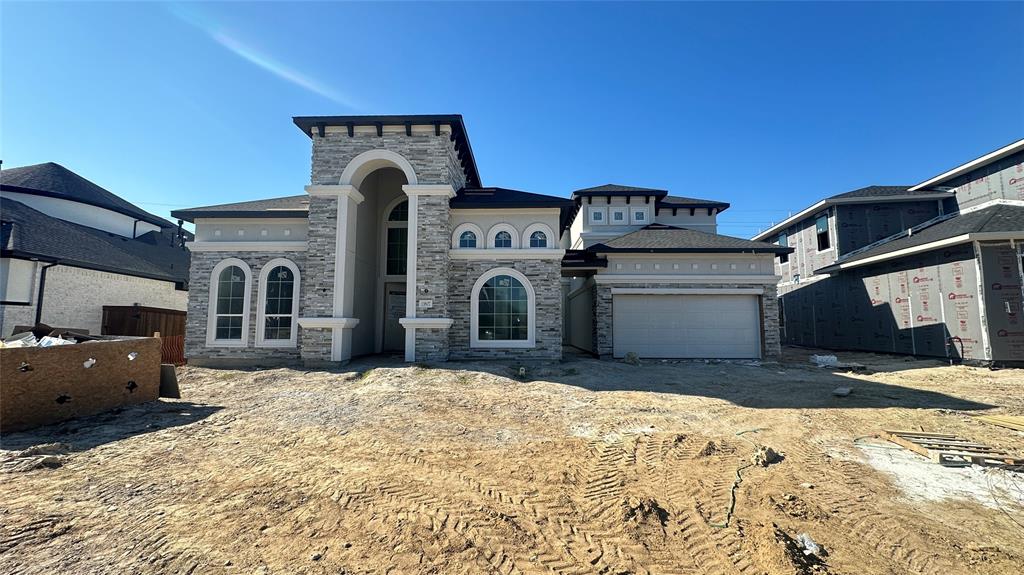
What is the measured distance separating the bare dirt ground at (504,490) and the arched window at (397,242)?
7902 millimetres

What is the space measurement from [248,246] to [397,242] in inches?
198

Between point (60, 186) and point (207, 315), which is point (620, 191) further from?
point (60, 186)

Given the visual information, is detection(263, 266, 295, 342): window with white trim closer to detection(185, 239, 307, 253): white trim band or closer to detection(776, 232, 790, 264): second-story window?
detection(185, 239, 307, 253): white trim band

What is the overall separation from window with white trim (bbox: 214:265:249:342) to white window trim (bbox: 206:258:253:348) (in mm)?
40

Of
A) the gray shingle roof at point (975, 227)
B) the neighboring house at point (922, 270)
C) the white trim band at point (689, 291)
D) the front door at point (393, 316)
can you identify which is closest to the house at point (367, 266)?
the front door at point (393, 316)

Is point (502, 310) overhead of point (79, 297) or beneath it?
beneath

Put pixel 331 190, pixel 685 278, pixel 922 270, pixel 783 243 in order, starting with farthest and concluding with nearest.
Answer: pixel 783 243, pixel 685 278, pixel 922 270, pixel 331 190

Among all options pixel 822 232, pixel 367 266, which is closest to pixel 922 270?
pixel 822 232

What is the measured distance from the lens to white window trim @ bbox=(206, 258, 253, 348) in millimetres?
12344

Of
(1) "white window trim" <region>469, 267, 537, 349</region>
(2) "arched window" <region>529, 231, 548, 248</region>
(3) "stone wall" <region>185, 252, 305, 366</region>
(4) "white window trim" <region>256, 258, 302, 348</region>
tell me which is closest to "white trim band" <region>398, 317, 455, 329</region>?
(1) "white window trim" <region>469, 267, 537, 349</region>

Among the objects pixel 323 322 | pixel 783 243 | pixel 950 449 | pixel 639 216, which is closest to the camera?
pixel 950 449

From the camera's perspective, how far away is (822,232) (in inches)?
815

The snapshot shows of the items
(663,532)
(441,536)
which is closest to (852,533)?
(663,532)

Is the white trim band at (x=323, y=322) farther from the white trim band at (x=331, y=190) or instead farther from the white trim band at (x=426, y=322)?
the white trim band at (x=331, y=190)
